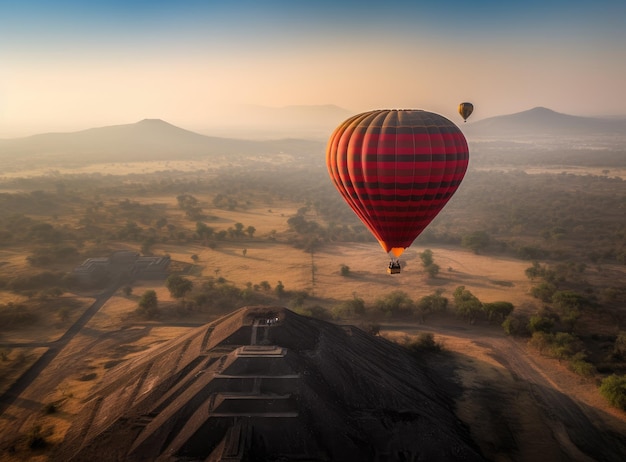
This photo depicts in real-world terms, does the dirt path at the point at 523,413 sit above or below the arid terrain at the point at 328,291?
below

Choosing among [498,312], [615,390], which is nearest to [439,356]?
[498,312]

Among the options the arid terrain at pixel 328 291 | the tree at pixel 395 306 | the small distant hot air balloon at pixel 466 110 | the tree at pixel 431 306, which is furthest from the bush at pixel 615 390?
the small distant hot air balloon at pixel 466 110

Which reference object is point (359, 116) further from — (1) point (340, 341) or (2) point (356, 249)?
(2) point (356, 249)

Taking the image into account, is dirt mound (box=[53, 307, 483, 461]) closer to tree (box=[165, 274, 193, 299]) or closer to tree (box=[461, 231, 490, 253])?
tree (box=[165, 274, 193, 299])

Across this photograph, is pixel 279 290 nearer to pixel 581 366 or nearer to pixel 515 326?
pixel 515 326

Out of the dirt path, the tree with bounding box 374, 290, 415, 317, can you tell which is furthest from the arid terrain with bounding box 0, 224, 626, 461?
the tree with bounding box 374, 290, 415, 317

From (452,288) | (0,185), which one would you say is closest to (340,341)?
(452,288)

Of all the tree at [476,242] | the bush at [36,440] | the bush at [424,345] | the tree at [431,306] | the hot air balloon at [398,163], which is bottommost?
the bush at [36,440]

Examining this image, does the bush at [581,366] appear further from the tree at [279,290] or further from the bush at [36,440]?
the bush at [36,440]
